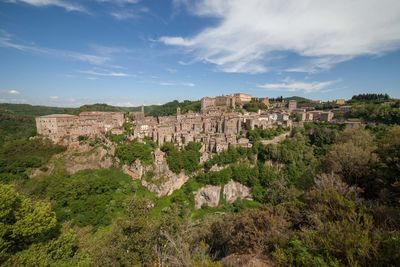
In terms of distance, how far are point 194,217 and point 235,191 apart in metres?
9.75

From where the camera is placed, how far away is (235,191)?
3866cm

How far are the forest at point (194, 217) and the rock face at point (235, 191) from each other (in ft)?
5.59

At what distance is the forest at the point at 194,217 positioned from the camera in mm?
6922

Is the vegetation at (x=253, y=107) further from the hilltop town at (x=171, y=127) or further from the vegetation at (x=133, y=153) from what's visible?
the vegetation at (x=133, y=153)

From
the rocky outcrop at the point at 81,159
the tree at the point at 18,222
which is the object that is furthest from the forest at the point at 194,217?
the rocky outcrop at the point at 81,159

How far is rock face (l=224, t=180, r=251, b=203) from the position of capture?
125ft

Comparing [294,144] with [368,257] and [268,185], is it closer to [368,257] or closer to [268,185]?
[268,185]

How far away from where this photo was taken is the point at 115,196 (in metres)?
30.6

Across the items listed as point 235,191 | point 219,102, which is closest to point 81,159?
point 235,191

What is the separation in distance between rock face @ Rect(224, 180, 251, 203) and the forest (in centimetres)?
170

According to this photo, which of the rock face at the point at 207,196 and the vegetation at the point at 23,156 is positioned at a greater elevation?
the vegetation at the point at 23,156

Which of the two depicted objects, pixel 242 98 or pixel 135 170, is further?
pixel 242 98

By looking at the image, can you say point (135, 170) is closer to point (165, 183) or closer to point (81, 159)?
point (165, 183)

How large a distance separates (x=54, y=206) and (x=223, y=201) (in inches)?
997
